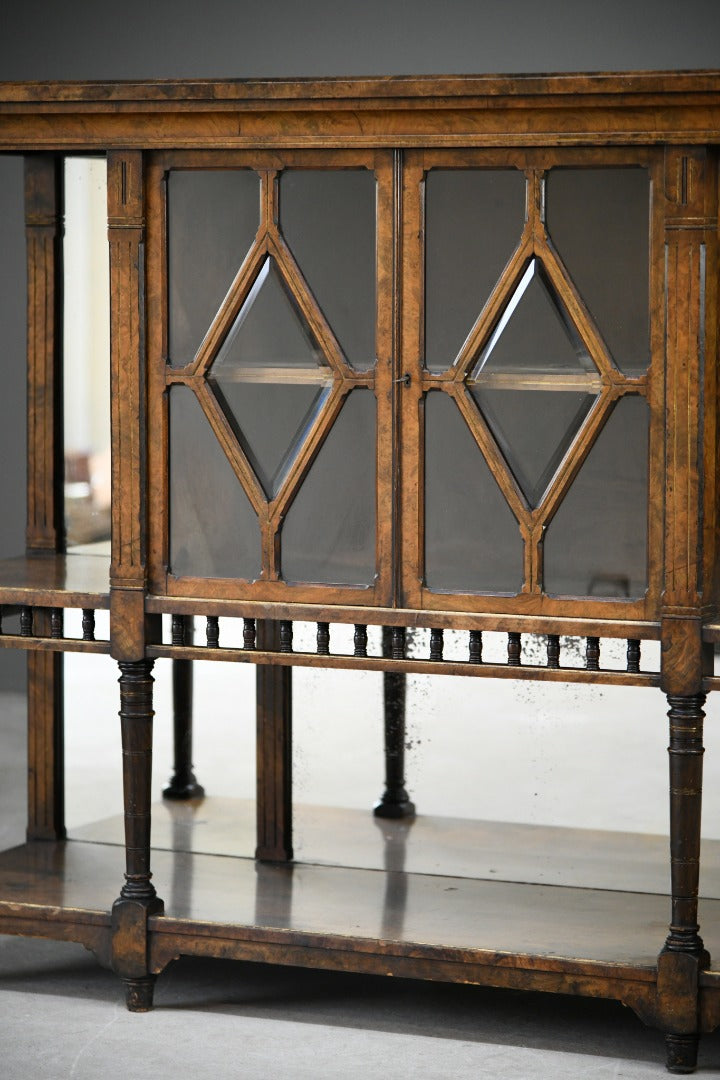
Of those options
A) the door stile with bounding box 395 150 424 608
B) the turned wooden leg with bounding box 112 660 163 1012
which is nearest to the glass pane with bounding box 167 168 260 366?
the door stile with bounding box 395 150 424 608

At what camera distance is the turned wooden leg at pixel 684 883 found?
3906 mm

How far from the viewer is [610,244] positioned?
3.87m

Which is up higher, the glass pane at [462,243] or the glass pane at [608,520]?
the glass pane at [462,243]

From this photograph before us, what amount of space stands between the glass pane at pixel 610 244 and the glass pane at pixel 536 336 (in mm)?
71

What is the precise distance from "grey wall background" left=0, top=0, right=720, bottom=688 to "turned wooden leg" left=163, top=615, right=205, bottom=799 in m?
3.65

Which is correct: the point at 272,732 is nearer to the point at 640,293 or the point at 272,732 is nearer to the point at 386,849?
the point at 386,849

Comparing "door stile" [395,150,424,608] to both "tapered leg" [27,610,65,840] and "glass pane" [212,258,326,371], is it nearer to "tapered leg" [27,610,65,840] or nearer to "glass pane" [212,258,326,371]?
"glass pane" [212,258,326,371]

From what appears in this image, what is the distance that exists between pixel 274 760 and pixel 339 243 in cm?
167

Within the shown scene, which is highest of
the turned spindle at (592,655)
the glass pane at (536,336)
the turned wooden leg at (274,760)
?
the glass pane at (536,336)

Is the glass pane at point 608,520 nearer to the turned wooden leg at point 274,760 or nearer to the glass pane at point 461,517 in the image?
the glass pane at point 461,517

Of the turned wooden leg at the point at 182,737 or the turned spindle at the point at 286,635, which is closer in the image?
the turned spindle at the point at 286,635

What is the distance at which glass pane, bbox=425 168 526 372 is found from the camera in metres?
3.94

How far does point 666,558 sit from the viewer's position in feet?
12.7

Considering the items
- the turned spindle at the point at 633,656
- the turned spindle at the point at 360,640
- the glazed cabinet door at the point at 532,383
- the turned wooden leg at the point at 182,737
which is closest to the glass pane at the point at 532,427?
the glazed cabinet door at the point at 532,383
